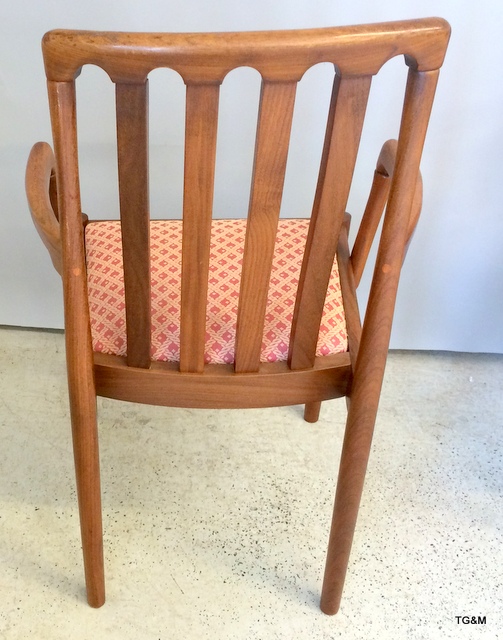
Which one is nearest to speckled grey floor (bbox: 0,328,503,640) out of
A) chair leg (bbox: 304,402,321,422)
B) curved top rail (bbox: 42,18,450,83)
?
chair leg (bbox: 304,402,321,422)

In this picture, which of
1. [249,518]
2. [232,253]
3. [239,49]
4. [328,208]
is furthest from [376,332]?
[249,518]

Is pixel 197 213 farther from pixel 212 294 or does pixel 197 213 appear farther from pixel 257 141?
pixel 212 294

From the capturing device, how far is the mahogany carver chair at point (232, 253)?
671mm

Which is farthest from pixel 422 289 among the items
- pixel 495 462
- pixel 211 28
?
pixel 211 28

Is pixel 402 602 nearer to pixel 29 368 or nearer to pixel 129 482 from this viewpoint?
pixel 129 482

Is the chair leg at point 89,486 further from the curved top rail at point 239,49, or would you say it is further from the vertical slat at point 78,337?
the curved top rail at point 239,49

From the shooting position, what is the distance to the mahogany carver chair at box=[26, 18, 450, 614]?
671mm

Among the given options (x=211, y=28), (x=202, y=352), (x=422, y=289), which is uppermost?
(x=211, y=28)

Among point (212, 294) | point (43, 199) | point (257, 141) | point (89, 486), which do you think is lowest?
point (89, 486)

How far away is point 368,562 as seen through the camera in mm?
1251

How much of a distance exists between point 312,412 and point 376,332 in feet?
2.00

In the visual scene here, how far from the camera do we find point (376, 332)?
35.4 inches

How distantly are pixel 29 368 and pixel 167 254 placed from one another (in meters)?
0.69

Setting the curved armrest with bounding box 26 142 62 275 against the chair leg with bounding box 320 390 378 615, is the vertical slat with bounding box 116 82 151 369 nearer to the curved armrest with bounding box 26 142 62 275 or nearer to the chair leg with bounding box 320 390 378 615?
the curved armrest with bounding box 26 142 62 275
